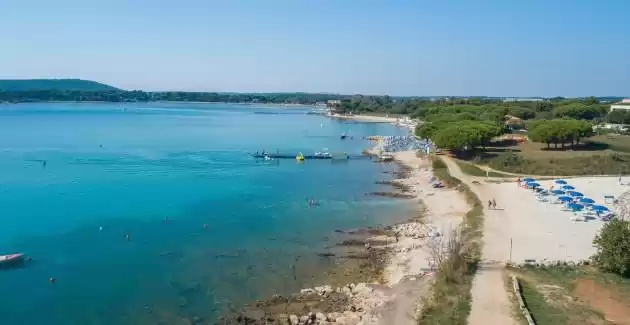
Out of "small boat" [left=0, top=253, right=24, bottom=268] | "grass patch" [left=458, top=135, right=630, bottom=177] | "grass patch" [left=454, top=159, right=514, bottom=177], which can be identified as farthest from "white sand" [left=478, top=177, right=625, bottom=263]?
"small boat" [left=0, top=253, right=24, bottom=268]

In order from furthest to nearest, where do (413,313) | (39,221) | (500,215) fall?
(39,221) → (500,215) → (413,313)

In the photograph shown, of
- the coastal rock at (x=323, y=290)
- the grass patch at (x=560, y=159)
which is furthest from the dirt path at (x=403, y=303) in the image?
the grass patch at (x=560, y=159)

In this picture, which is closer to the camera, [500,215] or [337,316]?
[337,316]

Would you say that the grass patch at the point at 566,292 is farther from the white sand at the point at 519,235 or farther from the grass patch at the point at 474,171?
the grass patch at the point at 474,171

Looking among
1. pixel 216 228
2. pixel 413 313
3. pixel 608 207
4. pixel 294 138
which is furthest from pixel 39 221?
pixel 294 138

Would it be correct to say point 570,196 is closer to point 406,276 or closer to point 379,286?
point 406,276

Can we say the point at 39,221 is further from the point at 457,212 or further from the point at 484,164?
the point at 484,164
